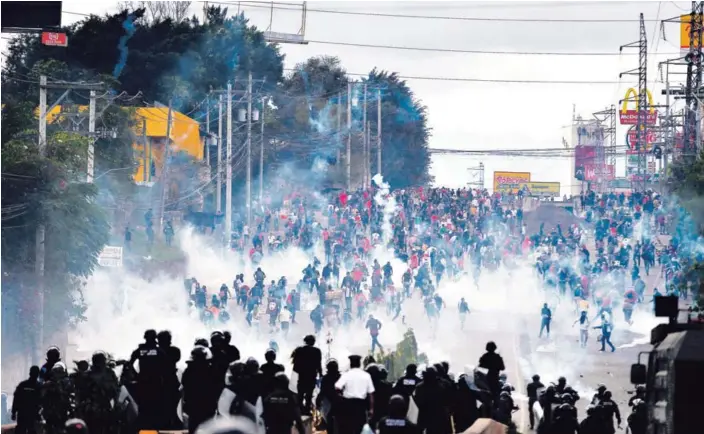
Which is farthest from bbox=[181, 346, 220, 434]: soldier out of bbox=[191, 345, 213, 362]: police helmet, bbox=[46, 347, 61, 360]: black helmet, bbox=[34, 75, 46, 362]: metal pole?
bbox=[34, 75, 46, 362]: metal pole

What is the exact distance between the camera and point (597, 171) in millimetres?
148125

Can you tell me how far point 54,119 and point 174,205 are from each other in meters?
19.3

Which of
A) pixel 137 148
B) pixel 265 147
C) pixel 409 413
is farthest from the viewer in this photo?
pixel 265 147

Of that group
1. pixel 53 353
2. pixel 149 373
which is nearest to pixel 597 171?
pixel 53 353

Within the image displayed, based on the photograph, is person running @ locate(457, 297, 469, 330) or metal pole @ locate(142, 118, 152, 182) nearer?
person running @ locate(457, 297, 469, 330)

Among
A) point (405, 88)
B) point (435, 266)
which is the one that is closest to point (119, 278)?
point (435, 266)

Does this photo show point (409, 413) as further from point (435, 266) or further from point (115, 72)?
point (115, 72)

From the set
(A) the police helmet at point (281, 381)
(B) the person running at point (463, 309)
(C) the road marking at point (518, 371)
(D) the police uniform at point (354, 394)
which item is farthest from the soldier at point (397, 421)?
(B) the person running at point (463, 309)

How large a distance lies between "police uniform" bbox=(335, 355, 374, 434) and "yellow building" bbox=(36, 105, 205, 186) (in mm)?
44973

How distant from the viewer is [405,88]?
394ft

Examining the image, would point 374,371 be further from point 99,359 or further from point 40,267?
point 40,267

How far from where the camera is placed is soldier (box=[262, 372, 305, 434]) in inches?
602

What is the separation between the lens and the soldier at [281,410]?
1530cm

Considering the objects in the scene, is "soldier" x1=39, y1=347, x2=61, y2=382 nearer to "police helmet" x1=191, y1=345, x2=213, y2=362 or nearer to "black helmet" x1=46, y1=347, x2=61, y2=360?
"black helmet" x1=46, y1=347, x2=61, y2=360
